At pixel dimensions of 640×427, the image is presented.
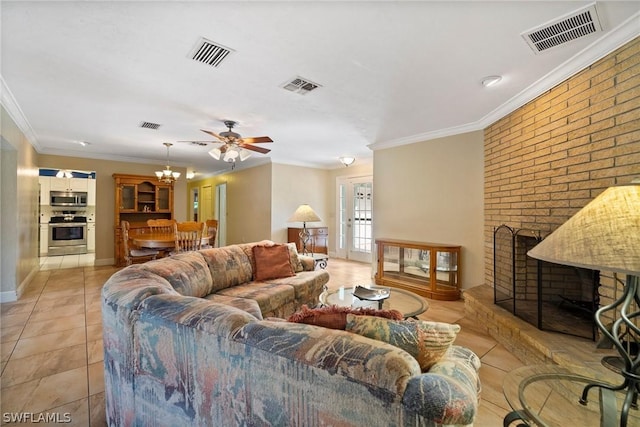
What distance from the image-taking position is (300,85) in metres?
2.62

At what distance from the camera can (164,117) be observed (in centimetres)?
352

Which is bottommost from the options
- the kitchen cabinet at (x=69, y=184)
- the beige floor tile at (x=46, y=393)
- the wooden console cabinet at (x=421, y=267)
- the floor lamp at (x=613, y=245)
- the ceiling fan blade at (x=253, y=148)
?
the beige floor tile at (x=46, y=393)

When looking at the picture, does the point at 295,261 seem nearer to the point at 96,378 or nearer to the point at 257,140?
the point at 257,140

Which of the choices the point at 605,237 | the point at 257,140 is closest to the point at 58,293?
the point at 257,140

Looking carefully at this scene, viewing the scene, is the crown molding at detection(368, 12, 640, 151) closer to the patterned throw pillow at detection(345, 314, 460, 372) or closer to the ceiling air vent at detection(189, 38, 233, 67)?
the patterned throw pillow at detection(345, 314, 460, 372)

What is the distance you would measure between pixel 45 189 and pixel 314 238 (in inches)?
292

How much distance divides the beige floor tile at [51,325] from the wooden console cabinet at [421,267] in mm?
4029

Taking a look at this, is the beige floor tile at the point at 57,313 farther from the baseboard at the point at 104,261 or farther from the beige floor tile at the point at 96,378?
the baseboard at the point at 104,261

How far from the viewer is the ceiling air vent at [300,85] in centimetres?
252

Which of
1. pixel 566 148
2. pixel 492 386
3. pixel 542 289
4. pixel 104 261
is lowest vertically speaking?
pixel 492 386

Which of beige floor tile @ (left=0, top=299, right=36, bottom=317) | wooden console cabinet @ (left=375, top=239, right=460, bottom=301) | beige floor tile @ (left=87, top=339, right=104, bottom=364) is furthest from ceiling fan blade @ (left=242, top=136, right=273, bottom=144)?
beige floor tile @ (left=0, top=299, right=36, bottom=317)

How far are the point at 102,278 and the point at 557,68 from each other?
6938 millimetres

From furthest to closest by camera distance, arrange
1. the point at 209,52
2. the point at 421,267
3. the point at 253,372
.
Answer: the point at 421,267, the point at 209,52, the point at 253,372

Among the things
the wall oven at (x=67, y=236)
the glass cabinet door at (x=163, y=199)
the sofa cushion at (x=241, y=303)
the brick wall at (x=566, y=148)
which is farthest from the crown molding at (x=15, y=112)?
the brick wall at (x=566, y=148)
